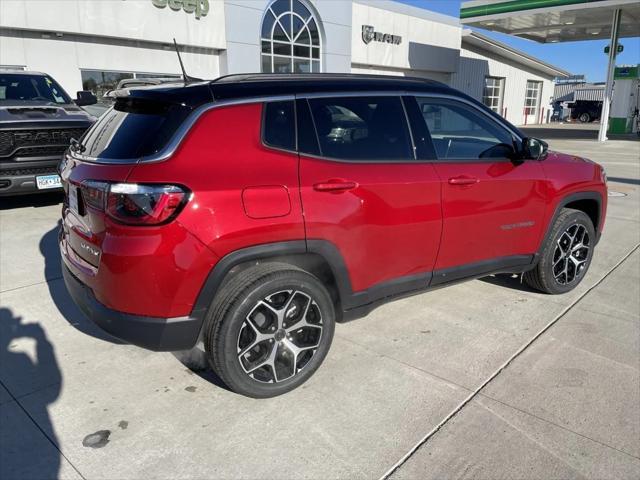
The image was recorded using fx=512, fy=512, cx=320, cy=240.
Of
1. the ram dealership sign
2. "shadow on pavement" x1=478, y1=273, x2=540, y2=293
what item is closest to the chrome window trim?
"shadow on pavement" x1=478, y1=273, x2=540, y2=293

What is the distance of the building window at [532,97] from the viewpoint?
1612 inches

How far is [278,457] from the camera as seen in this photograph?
2.47m

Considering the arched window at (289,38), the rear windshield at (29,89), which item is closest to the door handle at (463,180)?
the rear windshield at (29,89)

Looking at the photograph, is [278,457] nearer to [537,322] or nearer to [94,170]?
[94,170]

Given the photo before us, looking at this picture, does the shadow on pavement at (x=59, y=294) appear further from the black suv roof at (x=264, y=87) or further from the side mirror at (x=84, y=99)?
the side mirror at (x=84, y=99)

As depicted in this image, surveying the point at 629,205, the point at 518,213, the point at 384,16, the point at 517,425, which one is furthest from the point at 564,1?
the point at 517,425

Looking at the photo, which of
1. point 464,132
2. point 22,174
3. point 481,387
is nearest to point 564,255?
point 464,132

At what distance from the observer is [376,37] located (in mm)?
24578

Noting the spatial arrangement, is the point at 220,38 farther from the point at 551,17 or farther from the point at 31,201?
the point at 551,17

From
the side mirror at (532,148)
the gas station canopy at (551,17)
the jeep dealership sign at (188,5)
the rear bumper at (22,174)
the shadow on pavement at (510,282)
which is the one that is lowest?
the shadow on pavement at (510,282)

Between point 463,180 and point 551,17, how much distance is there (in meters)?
24.5

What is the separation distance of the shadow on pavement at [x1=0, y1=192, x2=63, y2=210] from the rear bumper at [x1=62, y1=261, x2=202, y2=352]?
5.79 m

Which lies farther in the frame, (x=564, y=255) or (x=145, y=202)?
(x=564, y=255)

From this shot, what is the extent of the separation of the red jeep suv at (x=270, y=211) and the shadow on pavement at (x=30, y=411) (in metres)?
0.59
